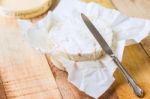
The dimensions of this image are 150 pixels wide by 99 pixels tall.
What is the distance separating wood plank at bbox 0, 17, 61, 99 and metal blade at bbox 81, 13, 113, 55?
5.2 inches

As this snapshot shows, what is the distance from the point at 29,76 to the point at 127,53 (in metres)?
A: 0.24

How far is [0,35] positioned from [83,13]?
222 mm

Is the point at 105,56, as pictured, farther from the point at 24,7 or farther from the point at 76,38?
the point at 24,7

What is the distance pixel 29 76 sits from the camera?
694 millimetres

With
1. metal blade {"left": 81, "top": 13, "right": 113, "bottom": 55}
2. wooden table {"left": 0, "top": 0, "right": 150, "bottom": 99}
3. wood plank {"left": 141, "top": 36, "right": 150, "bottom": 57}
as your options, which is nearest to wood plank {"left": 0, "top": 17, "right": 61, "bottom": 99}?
wooden table {"left": 0, "top": 0, "right": 150, "bottom": 99}

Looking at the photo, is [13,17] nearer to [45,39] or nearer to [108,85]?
[45,39]

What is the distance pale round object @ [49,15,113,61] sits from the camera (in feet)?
2.23

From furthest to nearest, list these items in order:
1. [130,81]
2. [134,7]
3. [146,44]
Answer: [134,7]
[146,44]
[130,81]

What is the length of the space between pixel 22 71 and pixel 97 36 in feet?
0.62

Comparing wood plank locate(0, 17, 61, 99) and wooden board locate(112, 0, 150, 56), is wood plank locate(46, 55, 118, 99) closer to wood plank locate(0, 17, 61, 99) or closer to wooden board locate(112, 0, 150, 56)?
wood plank locate(0, 17, 61, 99)

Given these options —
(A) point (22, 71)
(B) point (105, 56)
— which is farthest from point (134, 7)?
(A) point (22, 71)

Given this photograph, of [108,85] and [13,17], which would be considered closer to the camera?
[108,85]

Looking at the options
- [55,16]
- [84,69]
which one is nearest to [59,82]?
[84,69]

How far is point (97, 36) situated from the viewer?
71 cm
